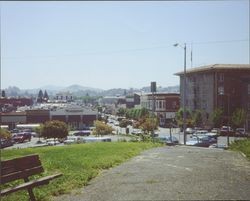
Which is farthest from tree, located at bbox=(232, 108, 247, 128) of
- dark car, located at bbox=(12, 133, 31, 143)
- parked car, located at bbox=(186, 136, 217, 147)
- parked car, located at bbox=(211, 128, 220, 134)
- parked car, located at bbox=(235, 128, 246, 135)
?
dark car, located at bbox=(12, 133, 31, 143)

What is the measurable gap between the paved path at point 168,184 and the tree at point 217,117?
2218 inches

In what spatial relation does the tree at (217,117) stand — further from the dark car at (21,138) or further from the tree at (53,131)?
the dark car at (21,138)

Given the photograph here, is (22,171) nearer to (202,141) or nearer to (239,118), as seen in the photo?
(202,141)

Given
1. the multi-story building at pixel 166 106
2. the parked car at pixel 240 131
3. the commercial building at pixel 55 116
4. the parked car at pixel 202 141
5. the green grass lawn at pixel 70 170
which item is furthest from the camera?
the multi-story building at pixel 166 106

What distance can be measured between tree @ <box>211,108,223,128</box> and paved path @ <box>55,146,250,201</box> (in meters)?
56.3

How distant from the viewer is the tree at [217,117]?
70325 mm

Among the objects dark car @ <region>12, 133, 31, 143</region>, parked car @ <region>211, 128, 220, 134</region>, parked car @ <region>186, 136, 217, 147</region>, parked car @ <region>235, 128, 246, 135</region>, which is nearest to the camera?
parked car @ <region>186, 136, 217, 147</region>

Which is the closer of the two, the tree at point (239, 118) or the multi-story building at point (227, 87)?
the tree at point (239, 118)

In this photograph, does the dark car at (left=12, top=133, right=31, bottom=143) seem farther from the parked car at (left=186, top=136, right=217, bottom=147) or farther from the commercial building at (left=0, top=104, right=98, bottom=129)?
the parked car at (left=186, top=136, right=217, bottom=147)

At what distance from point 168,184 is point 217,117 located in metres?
61.9

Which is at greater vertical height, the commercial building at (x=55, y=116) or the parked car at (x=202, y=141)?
Result: the commercial building at (x=55, y=116)

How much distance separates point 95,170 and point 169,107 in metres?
84.2

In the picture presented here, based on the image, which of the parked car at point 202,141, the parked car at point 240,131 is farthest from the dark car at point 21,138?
the parked car at point 240,131

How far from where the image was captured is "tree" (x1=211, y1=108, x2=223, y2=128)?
70325mm
